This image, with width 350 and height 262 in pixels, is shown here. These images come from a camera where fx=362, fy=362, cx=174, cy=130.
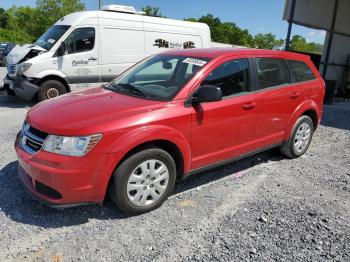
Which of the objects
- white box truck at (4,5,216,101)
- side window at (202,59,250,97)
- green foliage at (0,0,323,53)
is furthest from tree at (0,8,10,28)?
side window at (202,59,250,97)

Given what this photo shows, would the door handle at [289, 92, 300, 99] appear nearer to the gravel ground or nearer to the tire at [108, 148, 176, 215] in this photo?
the gravel ground

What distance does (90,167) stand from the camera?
3232mm

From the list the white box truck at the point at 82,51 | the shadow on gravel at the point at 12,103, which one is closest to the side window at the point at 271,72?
the white box truck at the point at 82,51

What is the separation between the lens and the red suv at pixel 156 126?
326 centimetres

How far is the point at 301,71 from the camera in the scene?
5441 mm

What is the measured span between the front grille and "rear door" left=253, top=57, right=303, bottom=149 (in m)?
2.58

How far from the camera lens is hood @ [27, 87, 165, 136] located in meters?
3.32

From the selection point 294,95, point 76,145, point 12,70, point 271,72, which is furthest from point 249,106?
point 12,70

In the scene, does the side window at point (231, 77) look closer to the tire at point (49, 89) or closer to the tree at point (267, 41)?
the tire at point (49, 89)

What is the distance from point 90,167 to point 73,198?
33 cm

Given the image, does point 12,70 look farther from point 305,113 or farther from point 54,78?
point 305,113

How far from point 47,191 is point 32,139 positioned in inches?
21.2

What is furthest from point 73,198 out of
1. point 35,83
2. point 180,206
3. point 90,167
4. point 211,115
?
point 35,83

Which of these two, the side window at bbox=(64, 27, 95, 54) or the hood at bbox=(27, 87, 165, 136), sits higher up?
the side window at bbox=(64, 27, 95, 54)
